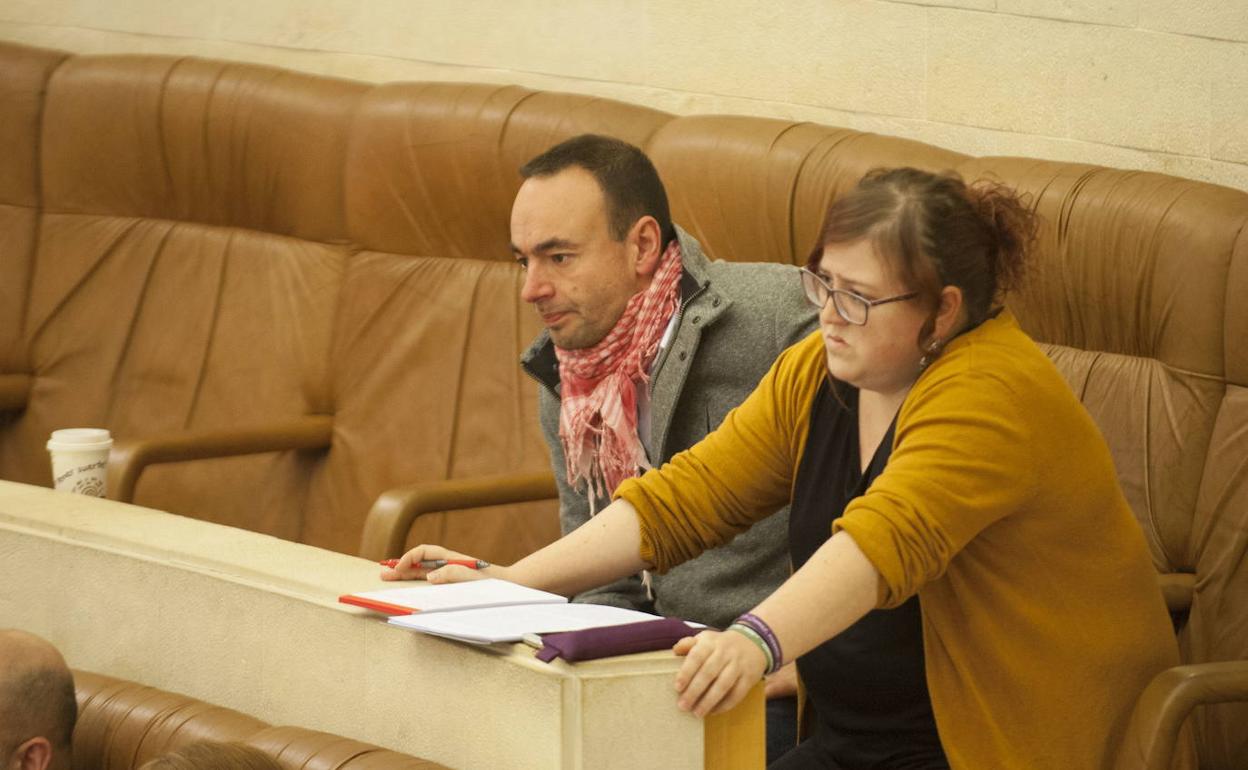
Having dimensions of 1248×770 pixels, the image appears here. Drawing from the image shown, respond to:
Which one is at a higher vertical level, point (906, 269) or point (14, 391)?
point (906, 269)

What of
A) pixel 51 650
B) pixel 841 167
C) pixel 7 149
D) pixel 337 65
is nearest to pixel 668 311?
pixel 841 167

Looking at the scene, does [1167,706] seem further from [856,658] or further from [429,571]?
[429,571]

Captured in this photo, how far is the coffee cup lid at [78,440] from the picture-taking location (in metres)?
3.05

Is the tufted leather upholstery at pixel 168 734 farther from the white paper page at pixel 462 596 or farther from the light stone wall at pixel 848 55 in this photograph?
the light stone wall at pixel 848 55

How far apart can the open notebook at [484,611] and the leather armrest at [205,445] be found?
130 centimetres

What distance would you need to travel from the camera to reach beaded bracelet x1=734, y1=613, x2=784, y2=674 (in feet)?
5.47

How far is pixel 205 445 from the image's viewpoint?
10.5 feet

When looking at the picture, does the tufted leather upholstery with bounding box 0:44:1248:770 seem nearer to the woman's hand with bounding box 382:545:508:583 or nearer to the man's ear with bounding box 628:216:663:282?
the man's ear with bounding box 628:216:663:282

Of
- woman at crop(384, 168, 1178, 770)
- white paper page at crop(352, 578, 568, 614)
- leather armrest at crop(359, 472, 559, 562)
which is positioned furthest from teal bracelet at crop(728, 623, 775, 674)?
leather armrest at crop(359, 472, 559, 562)

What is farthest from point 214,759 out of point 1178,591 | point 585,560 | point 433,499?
point 1178,591

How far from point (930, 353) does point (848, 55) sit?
1426 millimetres

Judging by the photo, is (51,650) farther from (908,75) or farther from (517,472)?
(908,75)

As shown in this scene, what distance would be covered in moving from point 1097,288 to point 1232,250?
201mm

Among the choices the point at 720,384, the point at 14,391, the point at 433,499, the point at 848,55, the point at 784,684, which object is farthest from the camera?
the point at 14,391
